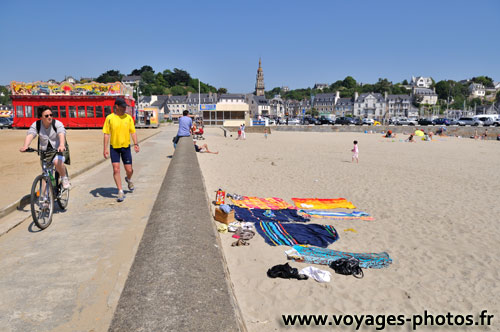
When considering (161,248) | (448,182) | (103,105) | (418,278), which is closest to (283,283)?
(161,248)

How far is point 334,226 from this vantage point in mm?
6184

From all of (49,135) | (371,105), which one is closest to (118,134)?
(49,135)

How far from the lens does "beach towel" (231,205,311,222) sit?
20.5 feet

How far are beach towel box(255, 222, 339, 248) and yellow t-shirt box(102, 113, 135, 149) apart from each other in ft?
10.3

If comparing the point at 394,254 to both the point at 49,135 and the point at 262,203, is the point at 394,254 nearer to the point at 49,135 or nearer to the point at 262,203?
the point at 262,203

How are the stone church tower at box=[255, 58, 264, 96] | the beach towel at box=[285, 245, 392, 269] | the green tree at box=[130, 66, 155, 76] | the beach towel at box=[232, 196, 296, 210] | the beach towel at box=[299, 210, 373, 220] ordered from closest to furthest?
the beach towel at box=[285, 245, 392, 269]
the beach towel at box=[299, 210, 373, 220]
the beach towel at box=[232, 196, 296, 210]
the stone church tower at box=[255, 58, 264, 96]
the green tree at box=[130, 66, 155, 76]

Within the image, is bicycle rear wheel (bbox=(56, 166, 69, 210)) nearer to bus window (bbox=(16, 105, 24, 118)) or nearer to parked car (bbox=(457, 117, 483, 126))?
bus window (bbox=(16, 105, 24, 118))

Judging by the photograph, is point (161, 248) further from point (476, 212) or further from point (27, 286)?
point (476, 212)

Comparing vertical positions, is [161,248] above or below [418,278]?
above

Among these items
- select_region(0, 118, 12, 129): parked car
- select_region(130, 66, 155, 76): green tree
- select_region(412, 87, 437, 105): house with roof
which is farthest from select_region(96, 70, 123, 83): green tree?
select_region(412, 87, 437, 105): house with roof

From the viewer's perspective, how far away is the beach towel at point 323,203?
24.4ft

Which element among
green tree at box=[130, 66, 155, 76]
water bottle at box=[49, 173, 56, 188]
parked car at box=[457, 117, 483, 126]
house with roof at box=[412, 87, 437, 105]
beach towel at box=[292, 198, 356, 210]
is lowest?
beach towel at box=[292, 198, 356, 210]

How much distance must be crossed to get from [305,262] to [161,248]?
2.12 metres

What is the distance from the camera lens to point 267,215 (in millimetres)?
6469
